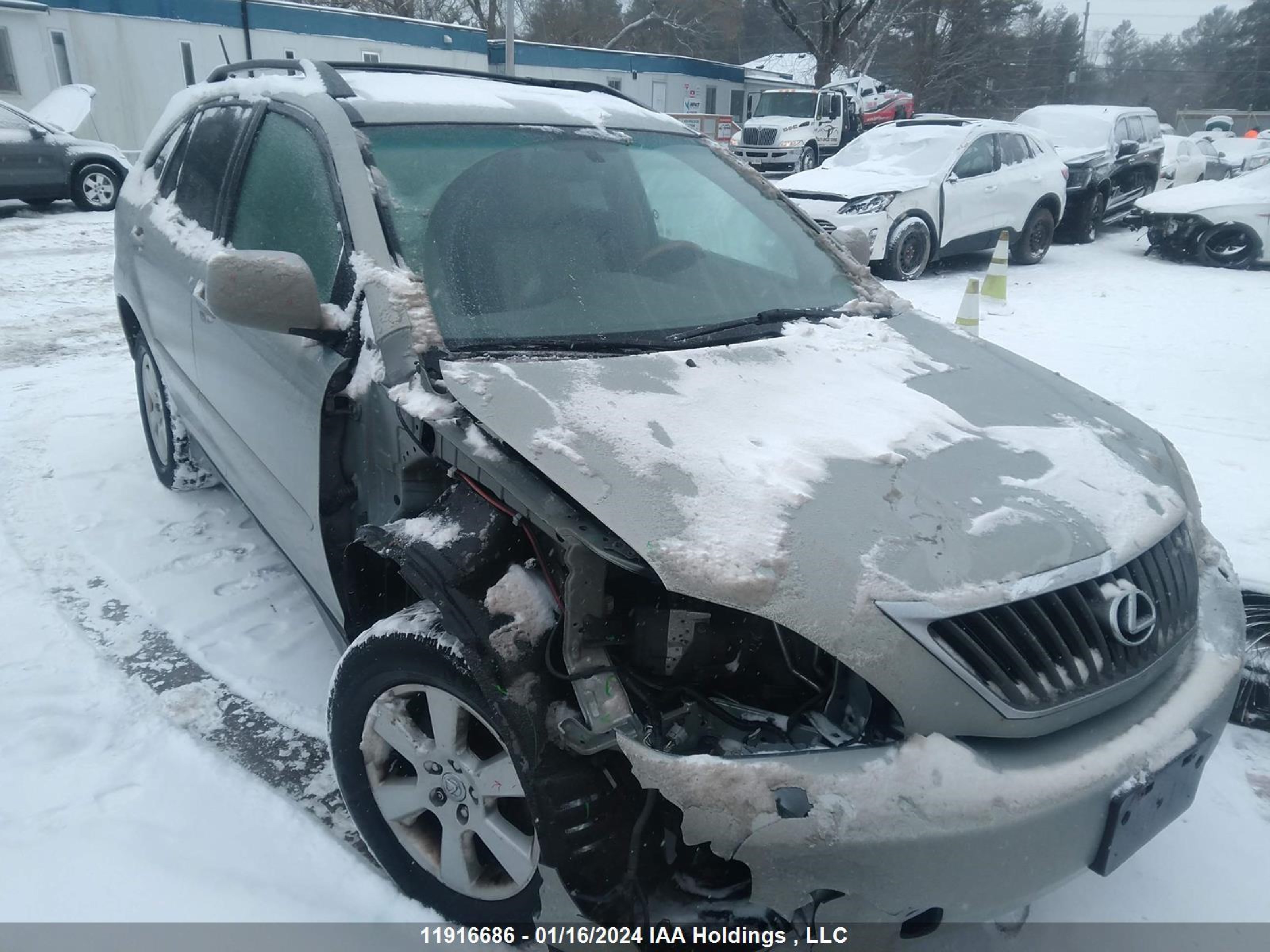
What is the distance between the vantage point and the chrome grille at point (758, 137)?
2386 centimetres

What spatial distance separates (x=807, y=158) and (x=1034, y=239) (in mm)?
13339

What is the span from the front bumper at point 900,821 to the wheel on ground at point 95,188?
1415 centimetres

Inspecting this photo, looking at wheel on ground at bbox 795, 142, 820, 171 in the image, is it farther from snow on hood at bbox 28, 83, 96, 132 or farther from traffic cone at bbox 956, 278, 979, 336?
traffic cone at bbox 956, 278, 979, 336

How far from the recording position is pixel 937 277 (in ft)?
35.2

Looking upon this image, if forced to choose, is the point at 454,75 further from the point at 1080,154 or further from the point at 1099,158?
the point at 1099,158

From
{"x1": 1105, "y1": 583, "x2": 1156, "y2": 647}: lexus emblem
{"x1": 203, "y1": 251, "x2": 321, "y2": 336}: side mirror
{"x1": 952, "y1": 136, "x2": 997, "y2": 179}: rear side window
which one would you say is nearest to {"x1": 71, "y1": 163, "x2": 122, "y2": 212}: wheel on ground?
{"x1": 952, "y1": 136, "x2": 997, "y2": 179}: rear side window

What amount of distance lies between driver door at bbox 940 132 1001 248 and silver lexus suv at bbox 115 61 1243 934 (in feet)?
26.3

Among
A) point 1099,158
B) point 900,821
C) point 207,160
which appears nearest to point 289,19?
point 1099,158

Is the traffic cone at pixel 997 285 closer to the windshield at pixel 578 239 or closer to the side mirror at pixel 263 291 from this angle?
the windshield at pixel 578 239

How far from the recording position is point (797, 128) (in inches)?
945

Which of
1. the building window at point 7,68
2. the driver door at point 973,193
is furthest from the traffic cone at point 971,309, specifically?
the building window at point 7,68

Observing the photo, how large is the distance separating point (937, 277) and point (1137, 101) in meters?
49.8

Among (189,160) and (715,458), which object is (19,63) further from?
(715,458)

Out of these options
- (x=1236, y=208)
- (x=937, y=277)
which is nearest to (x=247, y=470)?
(x=937, y=277)
